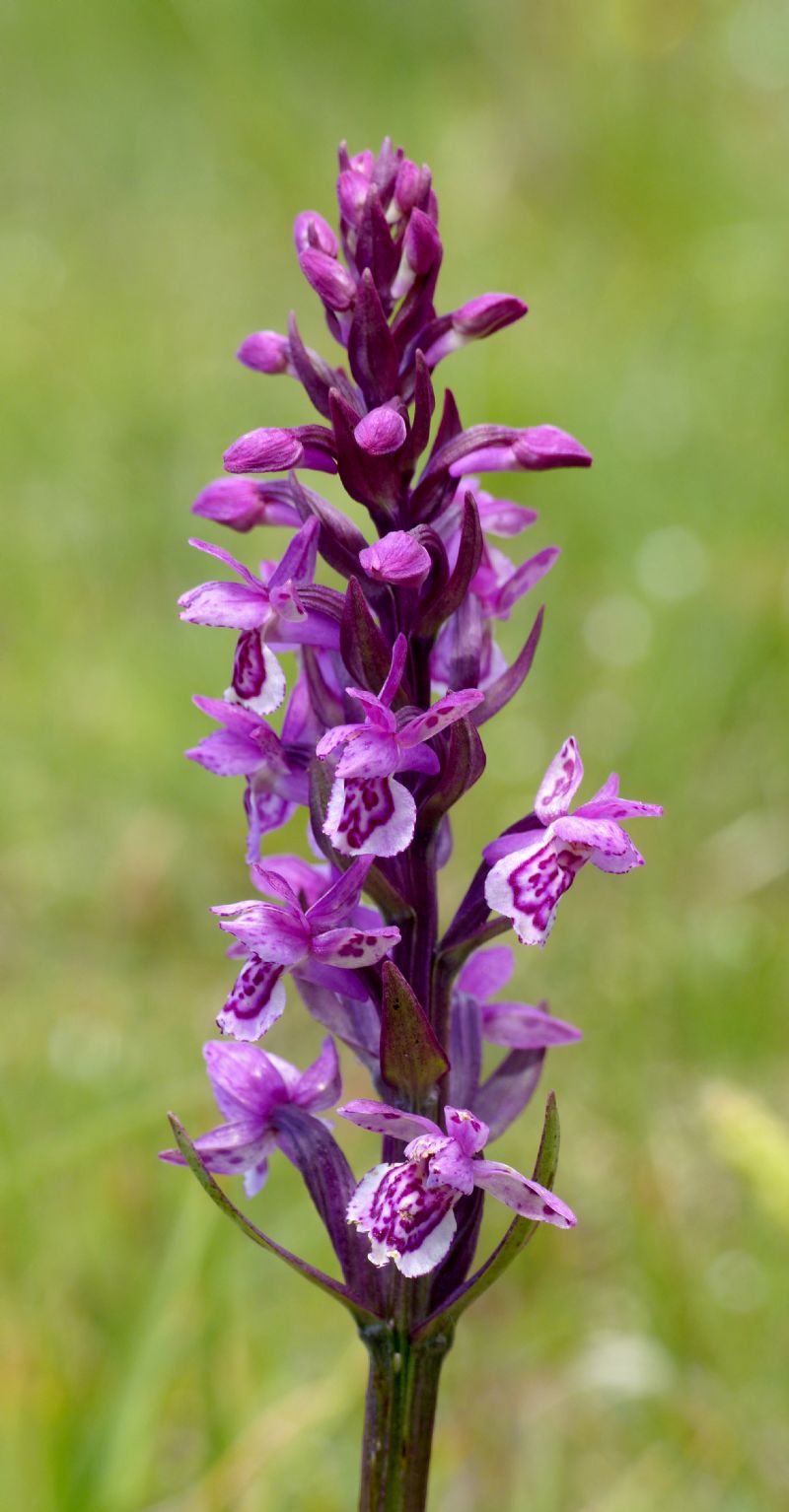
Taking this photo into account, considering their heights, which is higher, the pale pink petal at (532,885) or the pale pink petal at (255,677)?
the pale pink petal at (255,677)

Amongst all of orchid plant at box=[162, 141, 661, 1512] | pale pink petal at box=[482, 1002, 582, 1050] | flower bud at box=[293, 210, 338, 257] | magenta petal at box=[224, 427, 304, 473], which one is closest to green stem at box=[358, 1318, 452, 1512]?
orchid plant at box=[162, 141, 661, 1512]

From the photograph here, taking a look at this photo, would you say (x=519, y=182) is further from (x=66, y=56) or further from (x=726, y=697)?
(x=726, y=697)

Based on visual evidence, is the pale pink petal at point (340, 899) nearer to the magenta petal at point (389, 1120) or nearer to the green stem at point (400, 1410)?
the magenta petal at point (389, 1120)

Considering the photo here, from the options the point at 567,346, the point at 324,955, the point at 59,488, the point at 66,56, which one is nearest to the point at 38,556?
the point at 59,488

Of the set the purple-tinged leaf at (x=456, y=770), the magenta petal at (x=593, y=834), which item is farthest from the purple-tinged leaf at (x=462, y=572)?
the magenta petal at (x=593, y=834)

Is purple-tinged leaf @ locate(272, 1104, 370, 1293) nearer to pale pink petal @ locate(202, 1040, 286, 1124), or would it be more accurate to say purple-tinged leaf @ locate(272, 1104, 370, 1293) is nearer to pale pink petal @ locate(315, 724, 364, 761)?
pale pink petal @ locate(202, 1040, 286, 1124)

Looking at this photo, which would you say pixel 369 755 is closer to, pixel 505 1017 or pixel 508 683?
pixel 508 683
